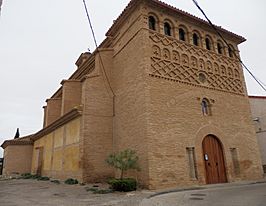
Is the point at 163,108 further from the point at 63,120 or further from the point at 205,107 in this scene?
the point at 63,120

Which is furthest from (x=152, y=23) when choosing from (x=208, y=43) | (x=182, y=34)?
(x=208, y=43)

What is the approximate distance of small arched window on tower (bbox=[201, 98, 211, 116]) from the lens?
13.2 m

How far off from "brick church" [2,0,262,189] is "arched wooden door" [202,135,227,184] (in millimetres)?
49

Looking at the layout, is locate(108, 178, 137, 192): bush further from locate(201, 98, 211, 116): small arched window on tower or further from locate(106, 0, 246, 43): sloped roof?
locate(106, 0, 246, 43): sloped roof

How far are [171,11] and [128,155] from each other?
26.7 feet

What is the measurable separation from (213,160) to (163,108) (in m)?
3.85

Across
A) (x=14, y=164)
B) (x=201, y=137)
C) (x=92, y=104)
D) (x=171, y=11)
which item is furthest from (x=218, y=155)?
(x=14, y=164)

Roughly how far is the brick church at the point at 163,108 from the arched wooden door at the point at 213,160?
5 centimetres

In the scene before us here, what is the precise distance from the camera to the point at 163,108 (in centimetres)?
1155

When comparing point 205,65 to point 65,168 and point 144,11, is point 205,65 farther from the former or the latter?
point 65,168

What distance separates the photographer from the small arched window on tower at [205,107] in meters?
13.2

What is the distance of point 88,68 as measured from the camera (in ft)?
56.4

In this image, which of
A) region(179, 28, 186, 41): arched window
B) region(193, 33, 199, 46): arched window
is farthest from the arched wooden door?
region(179, 28, 186, 41): arched window

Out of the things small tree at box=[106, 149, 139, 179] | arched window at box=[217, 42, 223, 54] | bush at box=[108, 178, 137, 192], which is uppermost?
arched window at box=[217, 42, 223, 54]
